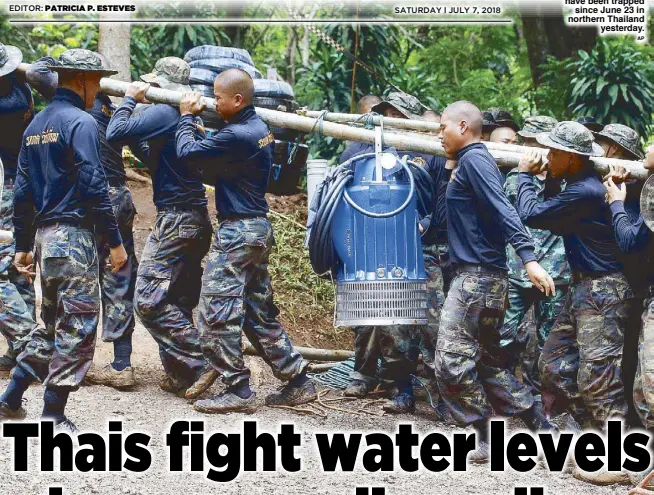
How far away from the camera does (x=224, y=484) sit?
571cm

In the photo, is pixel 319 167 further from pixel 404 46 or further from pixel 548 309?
pixel 404 46

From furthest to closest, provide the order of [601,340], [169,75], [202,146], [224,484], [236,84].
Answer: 1. [169,75]
2. [236,84]
3. [202,146]
4. [601,340]
5. [224,484]

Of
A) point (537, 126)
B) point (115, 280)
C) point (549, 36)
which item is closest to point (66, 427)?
point (115, 280)

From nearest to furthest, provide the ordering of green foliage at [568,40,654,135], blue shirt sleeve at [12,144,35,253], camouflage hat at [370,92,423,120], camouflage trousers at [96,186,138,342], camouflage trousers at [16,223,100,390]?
camouflage trousers at [16,223,100,390] → blue shirt sleeve at [12,144,35,253] → camouflage trousers at [96,186,138,342] → camouflage hat at [370,92,423,120] → green foliage at [568,40,654,135]

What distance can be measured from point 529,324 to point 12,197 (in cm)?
402

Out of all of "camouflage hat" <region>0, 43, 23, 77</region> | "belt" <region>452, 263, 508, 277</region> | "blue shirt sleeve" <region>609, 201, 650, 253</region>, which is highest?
"camouflage hat" <region>0, 43, 23, 77</region>

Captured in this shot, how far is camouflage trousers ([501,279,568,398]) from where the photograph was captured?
777 centimetres

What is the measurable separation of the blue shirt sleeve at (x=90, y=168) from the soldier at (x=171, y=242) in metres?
0.87

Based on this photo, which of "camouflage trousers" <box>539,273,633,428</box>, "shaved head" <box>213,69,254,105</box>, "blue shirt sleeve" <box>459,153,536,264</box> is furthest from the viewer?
"shaved head" <box>213,69,254,105</box>

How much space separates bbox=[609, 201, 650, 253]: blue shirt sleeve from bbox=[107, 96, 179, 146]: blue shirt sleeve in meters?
3.11

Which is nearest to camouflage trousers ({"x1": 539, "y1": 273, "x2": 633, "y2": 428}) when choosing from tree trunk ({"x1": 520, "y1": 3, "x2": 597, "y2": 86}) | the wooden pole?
the wooden pole

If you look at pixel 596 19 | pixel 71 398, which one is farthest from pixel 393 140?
pixel 596 19

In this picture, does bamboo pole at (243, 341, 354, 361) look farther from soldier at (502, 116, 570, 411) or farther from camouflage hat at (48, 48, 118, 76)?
camouflage hat at (48, 48, 118, 76)

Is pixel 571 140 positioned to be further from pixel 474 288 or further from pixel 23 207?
pixel 23 207
